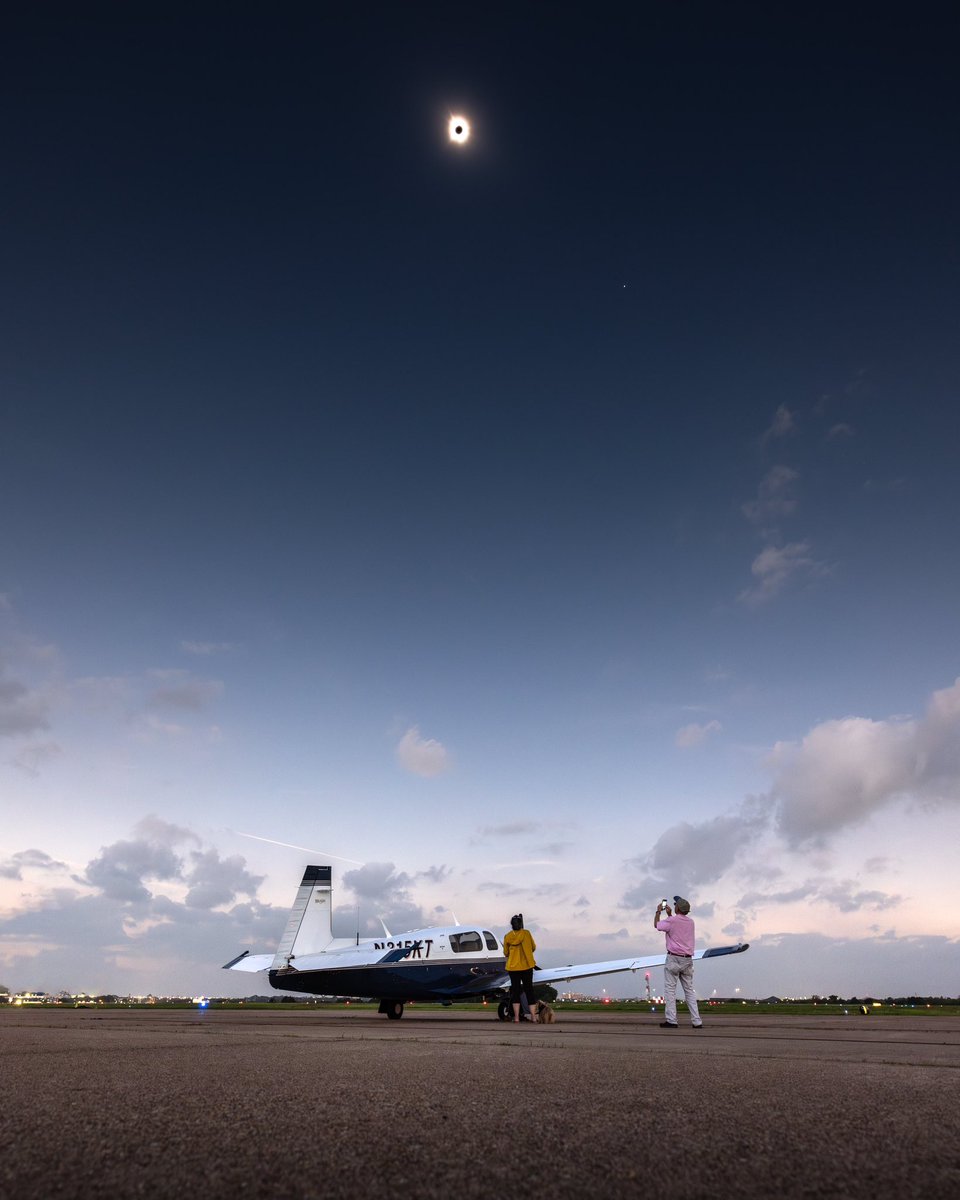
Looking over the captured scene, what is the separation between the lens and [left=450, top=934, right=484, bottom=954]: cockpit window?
19.1 m

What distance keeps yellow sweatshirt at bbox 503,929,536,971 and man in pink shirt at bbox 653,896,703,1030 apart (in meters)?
2.82

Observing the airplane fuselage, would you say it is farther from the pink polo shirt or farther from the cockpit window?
the pink polo shirt

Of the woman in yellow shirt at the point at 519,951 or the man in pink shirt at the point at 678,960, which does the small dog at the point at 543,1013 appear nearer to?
the woman in yellow shirt at the point at 519,951

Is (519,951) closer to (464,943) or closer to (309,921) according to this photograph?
(464,943)

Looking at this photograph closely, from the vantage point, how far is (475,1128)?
115 inches

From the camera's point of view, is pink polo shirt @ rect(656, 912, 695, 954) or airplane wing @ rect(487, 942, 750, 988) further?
airplane wing @ rect(487, 942, 750, 988)

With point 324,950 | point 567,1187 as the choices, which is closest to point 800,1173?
point 567,1187

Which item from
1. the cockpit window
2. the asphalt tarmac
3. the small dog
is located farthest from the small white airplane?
the asphalt tarmac

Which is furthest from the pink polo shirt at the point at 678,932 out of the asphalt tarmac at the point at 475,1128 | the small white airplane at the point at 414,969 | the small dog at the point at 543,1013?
the small white airplane at the point at 414,969

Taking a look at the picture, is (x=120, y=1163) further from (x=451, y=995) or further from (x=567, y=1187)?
(x=451, y=995)

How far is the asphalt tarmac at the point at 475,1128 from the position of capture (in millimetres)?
2186

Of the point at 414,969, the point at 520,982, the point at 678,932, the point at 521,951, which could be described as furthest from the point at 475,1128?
the point at 414,969

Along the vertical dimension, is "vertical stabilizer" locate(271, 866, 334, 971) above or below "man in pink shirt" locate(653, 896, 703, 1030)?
above

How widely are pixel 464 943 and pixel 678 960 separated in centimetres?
972
